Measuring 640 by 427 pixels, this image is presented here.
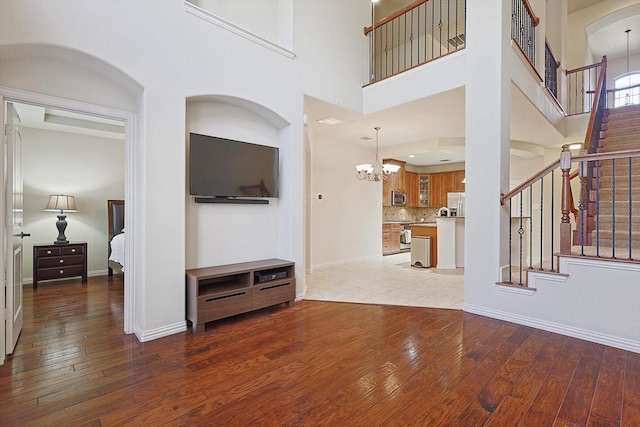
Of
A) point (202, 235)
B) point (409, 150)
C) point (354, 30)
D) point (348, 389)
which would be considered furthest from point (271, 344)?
point (409, 150)

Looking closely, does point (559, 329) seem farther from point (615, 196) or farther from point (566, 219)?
point (615, 196)

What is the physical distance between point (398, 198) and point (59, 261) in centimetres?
789

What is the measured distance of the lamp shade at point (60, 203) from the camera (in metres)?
4.80

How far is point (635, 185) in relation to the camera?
4191 mm

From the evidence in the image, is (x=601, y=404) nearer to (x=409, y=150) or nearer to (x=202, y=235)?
A: (x=202, y=235)

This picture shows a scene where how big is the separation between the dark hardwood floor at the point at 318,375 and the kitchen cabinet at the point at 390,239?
4.93m

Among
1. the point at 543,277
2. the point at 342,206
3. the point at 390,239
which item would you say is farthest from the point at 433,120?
the point at 390,239

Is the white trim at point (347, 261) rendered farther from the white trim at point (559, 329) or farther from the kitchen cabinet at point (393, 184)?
the white trim at point (559, 329)

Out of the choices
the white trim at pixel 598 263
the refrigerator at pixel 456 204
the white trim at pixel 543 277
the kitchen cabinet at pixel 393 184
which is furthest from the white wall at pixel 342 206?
the white trim at pixel 598 263

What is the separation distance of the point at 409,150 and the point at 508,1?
3685 mm

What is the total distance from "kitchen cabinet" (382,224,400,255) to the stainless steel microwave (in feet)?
2.54

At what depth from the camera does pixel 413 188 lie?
1049 centimetres

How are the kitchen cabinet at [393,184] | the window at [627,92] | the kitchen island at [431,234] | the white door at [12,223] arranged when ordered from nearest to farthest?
1. the white door at [12,223]
2. the kitchen island at [431,234]
3. the window at [627,92]
4. the kitchen cabinet at [393,184]

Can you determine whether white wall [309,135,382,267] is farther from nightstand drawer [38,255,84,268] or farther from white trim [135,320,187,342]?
nightstand drawer [38,255,84,268]
